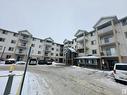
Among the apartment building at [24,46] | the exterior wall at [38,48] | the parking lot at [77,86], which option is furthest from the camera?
the exterior wall at [38,48]

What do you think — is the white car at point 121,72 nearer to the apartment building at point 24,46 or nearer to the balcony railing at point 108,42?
the balcony railing at point 108,42

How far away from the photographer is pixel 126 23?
19.5m

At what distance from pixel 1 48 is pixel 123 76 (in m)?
41.1

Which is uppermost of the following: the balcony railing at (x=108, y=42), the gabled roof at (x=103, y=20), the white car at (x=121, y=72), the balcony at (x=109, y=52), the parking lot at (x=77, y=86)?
the gabled roof at (x=103, y=20)

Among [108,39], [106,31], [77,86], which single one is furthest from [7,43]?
[108,39]

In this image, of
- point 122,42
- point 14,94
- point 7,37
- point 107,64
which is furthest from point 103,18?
point 7,37

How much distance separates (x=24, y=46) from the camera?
3928cm

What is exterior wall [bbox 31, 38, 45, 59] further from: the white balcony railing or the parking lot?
the parking lot

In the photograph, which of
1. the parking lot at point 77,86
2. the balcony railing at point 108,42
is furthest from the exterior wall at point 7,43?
the balcony railing at point 108,42

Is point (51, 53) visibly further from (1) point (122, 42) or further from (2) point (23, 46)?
(1) point (122, 42)

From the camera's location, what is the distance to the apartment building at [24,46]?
34.2 meters

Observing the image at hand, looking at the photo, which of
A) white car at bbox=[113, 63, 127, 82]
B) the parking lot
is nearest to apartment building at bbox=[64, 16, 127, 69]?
white car at bbox=[113, 63, 127, 82]

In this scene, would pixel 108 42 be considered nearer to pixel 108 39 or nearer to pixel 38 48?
pixel 108 39

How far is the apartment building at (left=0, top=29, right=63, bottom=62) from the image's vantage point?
34219 millimetres
